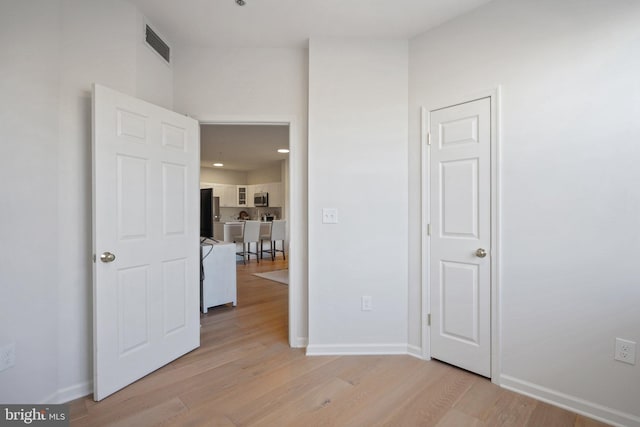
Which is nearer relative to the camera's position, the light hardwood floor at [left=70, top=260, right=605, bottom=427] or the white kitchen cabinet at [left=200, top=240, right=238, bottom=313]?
the light hardwood floor at [left=70, top=260, right=605, bottom=427]

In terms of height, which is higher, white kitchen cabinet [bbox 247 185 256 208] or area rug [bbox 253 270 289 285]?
white kitchen cabinet [bbox 247 185 256 208]

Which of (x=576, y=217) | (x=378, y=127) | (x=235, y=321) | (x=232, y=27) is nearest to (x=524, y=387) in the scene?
(x=576, y=217)

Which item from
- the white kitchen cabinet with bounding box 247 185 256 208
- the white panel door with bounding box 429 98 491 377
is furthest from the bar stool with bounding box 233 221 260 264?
the white panel door with bounding box 429 98 491 377

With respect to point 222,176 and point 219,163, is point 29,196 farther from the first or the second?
point 222,176

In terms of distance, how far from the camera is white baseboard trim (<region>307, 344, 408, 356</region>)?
2.48 m

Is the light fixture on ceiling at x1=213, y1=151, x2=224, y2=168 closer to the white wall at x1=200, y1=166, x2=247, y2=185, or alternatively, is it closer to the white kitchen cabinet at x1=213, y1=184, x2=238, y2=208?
the white wall at x1=200, y1=166, x2=247, y2=185

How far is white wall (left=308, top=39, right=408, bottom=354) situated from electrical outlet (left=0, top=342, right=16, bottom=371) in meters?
1.83

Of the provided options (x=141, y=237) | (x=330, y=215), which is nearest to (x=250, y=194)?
(x=330, y=215)

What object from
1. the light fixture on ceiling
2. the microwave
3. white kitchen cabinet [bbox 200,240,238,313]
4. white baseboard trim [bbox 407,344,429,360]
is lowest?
white baseboard trim [bbox 407,344,429,360]

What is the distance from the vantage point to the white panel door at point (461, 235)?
2.10 m

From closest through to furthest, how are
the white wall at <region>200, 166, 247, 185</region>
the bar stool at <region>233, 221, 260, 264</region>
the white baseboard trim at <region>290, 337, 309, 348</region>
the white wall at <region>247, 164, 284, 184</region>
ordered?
1. the white baseboard trim at <region>290, 337, 309, 348</region>
2. the bar stool at <region>233, 221, 260, 264</region>
3. the white wall at <region>247, 164, 284, 184</region>
4. the white wall at <region>200, 166, 247, 185</region>

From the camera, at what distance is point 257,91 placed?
2672mm

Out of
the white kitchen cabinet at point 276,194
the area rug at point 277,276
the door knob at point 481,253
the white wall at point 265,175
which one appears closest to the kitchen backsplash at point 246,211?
the white kitchen cabinet at point 276,194

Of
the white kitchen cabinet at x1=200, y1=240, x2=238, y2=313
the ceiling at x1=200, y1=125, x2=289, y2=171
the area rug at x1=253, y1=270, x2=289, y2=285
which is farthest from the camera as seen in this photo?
the area rug at x1=253, y1=270, x2=289, y2=285
